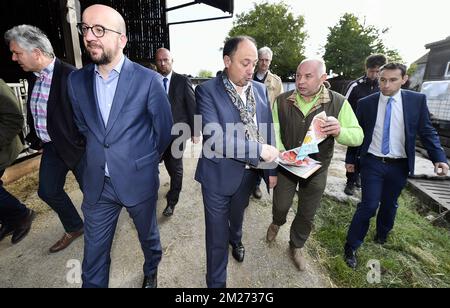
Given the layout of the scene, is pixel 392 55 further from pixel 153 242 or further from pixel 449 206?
pixel 153 242

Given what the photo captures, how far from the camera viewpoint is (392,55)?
864 inches

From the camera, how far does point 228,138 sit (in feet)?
6.37

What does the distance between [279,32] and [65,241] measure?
3464 centimetres

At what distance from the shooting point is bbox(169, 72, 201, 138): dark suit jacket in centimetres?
354

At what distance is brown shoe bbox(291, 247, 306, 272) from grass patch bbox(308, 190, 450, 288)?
27 centimetres

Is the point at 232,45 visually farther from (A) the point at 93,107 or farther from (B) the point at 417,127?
(B) the point at 417,127

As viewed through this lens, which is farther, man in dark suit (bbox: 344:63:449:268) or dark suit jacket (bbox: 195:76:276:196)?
man in dark suit (bbox: 344:63:449:268)

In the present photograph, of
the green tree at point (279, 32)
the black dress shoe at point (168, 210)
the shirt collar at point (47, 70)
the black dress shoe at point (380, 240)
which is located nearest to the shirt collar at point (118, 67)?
the shirt collar at point (47, 70)

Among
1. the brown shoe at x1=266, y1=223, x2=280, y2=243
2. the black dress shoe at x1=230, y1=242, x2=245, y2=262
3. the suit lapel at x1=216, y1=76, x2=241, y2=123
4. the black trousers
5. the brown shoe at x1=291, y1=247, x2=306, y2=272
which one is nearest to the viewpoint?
the suit lapel at x1=216, y1=76, x2=241, y2=123

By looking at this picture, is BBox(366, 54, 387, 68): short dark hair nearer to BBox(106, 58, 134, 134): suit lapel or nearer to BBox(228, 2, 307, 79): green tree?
BBox(106, 58, 134, 134): suit lapel

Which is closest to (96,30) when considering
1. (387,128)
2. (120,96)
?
(120,96)

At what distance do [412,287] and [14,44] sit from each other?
4.60 meters

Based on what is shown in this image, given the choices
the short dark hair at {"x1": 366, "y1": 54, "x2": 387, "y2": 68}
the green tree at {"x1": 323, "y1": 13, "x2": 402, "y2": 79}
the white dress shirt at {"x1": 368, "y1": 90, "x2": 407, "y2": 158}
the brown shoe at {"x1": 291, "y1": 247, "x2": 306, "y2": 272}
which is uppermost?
the green tree at {"x1": 323, "y1": 13, "x2": 402, "y2": 79}

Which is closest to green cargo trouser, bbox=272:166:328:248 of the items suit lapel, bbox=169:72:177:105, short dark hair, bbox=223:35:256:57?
short dark hair, bbox=223:35:256:57
